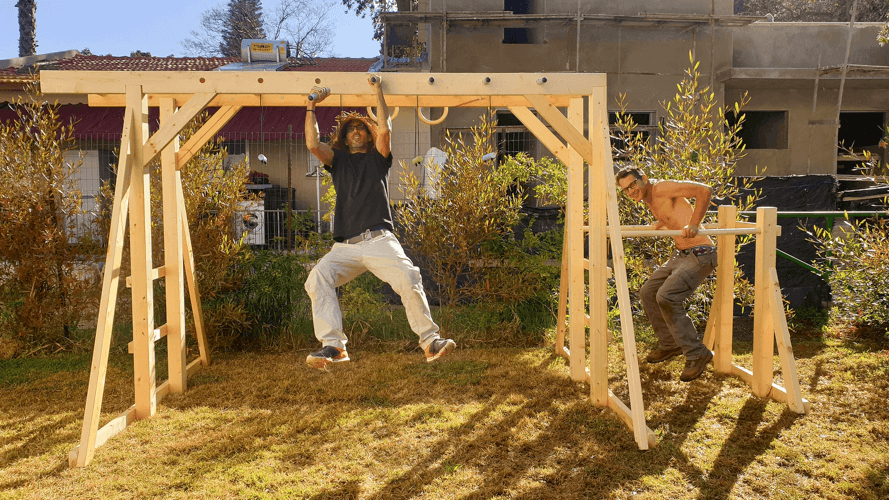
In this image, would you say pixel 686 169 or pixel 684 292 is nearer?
pixel 684 292

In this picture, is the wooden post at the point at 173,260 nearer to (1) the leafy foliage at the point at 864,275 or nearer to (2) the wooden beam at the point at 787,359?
(2) the wooden beam at the point at 787,359

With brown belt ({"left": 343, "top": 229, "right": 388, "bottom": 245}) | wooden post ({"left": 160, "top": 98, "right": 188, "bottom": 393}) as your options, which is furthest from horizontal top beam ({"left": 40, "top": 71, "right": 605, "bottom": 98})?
brown belt ({"left": 343, "top": 229, "right": 388, "bottom": 245})

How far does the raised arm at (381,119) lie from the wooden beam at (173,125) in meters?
1.17

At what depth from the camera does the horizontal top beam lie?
4.23m

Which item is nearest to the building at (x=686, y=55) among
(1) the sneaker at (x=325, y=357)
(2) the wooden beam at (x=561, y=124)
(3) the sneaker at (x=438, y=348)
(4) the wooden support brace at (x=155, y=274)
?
(2) the wooden beam at (x=561, y=124)

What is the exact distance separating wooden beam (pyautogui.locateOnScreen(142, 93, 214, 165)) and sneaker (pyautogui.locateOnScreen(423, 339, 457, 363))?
222cm

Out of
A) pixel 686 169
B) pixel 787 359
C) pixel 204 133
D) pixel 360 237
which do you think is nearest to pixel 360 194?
pixel 360 237

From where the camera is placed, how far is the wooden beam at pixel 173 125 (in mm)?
4258

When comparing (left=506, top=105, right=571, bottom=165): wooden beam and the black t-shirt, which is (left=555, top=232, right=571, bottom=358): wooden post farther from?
the black t-shirt

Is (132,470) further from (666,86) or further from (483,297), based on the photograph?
(666,86)

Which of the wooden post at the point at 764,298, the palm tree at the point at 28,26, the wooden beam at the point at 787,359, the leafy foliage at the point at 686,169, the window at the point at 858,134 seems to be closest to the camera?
the wooden beam at the point at 787,359

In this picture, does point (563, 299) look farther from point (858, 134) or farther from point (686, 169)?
point (858, 134)

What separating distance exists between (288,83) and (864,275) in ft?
18.1

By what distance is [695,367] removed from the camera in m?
4.69
